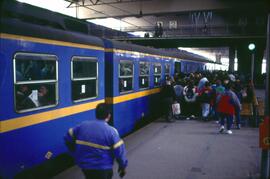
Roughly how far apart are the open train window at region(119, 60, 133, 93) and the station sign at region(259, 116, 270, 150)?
4.61 m

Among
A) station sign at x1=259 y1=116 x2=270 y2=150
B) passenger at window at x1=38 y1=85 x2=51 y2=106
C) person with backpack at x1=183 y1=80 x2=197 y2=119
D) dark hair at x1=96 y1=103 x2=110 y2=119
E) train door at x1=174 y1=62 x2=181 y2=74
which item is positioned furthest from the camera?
train door at x1=174 y1=62 x2=181 y2=74

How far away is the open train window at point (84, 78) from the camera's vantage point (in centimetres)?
672

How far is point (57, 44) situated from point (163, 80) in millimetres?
8586

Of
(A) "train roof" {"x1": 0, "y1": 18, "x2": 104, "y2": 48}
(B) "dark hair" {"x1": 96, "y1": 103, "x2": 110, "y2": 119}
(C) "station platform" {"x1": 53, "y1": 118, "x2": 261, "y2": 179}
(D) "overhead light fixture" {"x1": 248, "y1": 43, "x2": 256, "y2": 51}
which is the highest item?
(D) "overhead light fixture" {"x1": 248, "y1": 43, "x2": 256, "y2": 51}

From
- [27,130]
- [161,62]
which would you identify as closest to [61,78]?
[27,130]

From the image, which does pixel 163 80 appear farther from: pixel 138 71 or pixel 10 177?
pixel 10 177

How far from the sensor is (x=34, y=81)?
17.8ft

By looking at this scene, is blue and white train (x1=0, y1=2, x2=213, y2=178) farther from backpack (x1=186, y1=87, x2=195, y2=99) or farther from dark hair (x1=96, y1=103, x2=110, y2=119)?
backpack (x1=186, y1=87, x2=195, y2=99)

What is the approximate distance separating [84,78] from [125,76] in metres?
2.56

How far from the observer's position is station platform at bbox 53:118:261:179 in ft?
21.0

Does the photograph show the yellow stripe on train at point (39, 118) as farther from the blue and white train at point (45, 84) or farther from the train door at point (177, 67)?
the train door at point (177, 67)

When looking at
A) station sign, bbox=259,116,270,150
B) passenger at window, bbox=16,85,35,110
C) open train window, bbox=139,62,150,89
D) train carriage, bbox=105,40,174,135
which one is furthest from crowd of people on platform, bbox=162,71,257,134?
passenger at window, bbox=16,85,35,110

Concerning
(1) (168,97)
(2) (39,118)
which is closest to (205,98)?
(1) (168,97)

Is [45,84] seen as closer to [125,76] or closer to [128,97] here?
[125,76]
